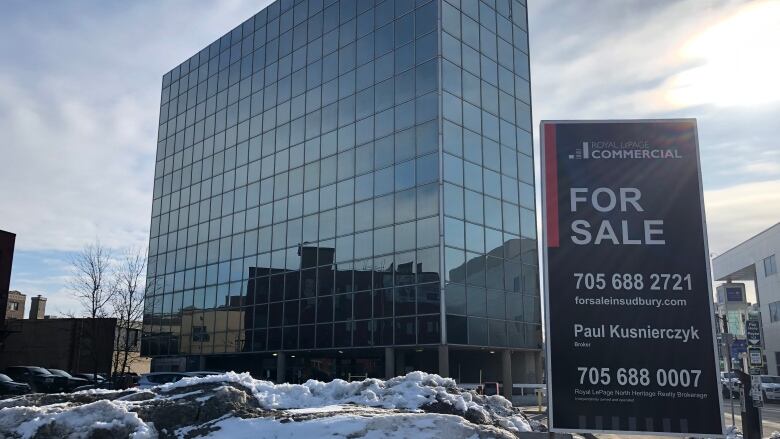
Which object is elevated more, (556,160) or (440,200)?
A: (440,200)

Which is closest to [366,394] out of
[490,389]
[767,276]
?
[490,389]

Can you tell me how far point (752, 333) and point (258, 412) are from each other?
15.5 meters

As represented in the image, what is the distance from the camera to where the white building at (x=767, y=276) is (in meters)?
50.4

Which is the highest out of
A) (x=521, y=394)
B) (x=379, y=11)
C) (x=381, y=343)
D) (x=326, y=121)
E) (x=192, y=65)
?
(x=192, y=65)

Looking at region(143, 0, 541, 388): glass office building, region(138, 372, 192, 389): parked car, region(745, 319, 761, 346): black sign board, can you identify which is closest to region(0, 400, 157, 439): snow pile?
region(138, 372, 192, 389): parked car

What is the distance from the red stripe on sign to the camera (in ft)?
24.2

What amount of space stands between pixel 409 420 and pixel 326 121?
3043cm

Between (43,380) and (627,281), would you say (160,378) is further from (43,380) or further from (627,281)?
(627,281)

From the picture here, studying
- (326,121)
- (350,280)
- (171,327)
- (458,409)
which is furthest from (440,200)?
(171,327)

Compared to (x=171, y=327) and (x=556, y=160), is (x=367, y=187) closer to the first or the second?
(x=171, y=327)

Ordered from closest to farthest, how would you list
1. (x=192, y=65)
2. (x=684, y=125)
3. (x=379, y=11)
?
(x=684, y=125)
(x=379, y=11)
(x=192, y=65)

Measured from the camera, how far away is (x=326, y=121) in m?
37.1

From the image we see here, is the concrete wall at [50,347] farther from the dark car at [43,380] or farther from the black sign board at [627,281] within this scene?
the black sign board at [627,281]

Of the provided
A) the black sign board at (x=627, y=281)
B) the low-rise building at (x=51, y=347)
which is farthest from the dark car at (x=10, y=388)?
the black sign board at (x=627, y=281)
